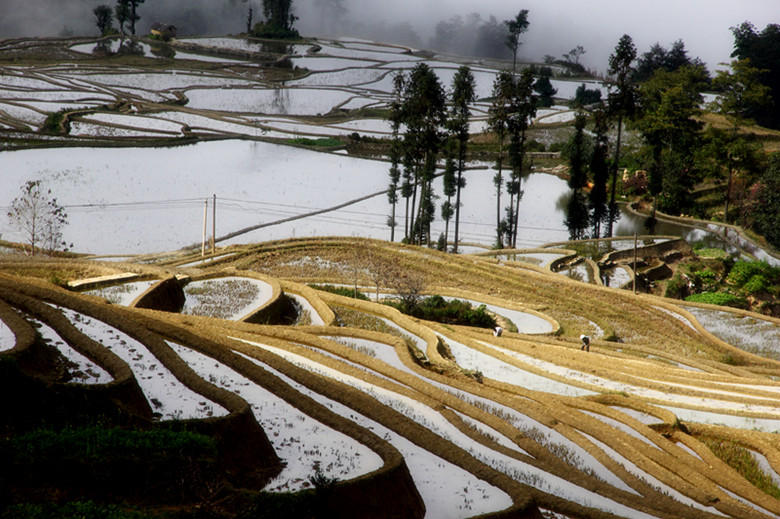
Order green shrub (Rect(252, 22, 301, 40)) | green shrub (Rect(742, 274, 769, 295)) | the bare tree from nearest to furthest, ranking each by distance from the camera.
A: the bare tree → green shrub (Rect(742, 274, 769, 295)) → green shrub (Rect(252, 22, 301, 40))

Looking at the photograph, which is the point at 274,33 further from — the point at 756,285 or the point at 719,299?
the point at 719,299

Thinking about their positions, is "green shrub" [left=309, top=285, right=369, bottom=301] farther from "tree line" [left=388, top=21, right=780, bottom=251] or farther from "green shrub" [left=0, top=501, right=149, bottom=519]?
"green shrub" [left=0, top=501, right=149, bottom=519]

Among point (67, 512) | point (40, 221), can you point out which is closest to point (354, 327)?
point (67, 512)

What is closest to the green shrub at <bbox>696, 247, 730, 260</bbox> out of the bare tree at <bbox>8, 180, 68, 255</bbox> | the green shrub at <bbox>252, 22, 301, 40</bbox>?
the bare tree at <bbox>8, 180, 68, 255</bbox>

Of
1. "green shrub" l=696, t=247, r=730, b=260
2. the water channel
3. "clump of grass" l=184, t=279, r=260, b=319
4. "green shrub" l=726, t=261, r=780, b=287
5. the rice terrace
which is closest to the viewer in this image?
the rice terrace

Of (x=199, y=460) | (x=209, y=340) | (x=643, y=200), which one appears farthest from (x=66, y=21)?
(x=199, y=460)

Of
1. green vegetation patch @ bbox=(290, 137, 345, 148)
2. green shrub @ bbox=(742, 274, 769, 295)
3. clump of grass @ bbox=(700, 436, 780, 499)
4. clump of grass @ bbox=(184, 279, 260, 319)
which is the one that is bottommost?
clump of grass @ bbox=(700, 436, 780, 499)
